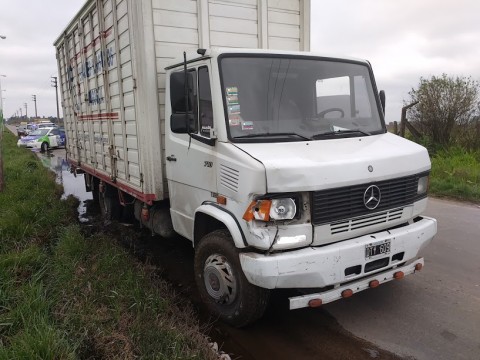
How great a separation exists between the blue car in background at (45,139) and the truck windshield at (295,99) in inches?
1009

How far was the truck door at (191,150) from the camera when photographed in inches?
146

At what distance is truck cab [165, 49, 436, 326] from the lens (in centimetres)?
309

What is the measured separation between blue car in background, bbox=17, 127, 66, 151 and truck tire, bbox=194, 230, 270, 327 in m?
25.5

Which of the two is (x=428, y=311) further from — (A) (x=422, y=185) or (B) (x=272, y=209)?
(B) (x=272, y=209)

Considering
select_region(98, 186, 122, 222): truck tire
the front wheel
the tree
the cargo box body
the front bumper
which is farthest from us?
the front wheel

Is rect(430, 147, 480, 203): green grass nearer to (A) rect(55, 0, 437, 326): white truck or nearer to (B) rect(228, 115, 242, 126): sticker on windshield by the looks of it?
(A) rect(55, 0, 437, 326): white truck

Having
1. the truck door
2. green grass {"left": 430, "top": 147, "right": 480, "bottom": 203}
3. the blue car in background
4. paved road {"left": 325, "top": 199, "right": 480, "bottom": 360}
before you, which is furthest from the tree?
the blue car in background

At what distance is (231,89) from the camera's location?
3.57 m

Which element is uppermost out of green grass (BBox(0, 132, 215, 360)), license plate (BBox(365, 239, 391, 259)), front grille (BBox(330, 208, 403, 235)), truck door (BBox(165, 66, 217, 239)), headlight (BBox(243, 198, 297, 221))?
truck door (BBox(165, 66, 217, 239))

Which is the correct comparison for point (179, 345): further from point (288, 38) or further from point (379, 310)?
point (288, 38)

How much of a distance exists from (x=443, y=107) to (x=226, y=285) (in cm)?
1109

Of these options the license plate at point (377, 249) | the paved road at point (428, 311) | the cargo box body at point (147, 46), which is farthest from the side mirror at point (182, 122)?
the paved road at point (428, 311)

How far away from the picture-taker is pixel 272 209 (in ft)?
10.1

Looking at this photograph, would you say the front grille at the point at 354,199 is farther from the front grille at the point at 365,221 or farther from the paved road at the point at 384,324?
the paved road at the point at 384,324
